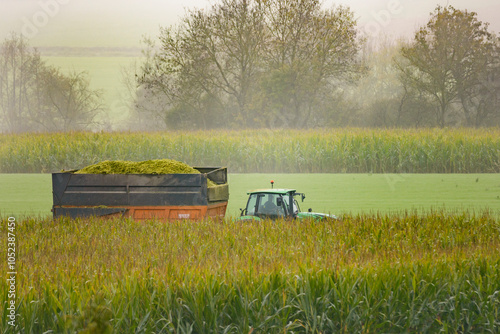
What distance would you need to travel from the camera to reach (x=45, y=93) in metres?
57.0

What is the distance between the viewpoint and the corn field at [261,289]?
5.45m

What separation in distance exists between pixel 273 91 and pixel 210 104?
4.55 m

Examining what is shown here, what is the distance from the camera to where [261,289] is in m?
5.70

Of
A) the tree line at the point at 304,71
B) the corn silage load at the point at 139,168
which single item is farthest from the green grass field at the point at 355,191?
the tree line at the point at 304,71

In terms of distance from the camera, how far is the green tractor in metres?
10.7

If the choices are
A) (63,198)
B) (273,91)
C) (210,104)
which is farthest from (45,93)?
(63,198)

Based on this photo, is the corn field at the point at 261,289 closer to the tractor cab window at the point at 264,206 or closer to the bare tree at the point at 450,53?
the tractor cab window at the point at 264,206

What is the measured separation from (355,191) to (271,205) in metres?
9.07

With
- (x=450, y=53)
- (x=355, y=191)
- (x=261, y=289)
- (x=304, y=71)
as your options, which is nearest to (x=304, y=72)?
(x=304, y=71)

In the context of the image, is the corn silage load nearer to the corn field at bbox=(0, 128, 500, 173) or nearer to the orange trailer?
the orange trailer

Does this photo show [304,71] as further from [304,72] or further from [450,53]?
[450,53]

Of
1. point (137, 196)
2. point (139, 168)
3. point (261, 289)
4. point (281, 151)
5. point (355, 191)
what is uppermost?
point (139, 168)

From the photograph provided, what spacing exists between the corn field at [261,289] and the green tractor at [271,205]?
8.68 feet

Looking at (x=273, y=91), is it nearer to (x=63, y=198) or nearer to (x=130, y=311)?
(x=63, y=198)
